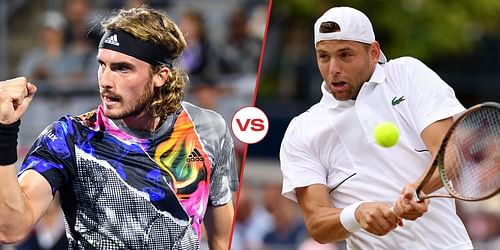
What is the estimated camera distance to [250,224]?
11.9m

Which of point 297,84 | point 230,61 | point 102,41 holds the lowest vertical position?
point 297,84

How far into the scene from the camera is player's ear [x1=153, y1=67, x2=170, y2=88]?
469 centimetres

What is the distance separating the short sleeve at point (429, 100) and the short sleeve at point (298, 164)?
0.52 metres

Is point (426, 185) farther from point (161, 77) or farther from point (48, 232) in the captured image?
point (48, 232)

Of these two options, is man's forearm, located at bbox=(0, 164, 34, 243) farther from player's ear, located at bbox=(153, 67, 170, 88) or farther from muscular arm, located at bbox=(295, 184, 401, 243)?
muscular arm, located at bbox=(295, 184, 401, 243)

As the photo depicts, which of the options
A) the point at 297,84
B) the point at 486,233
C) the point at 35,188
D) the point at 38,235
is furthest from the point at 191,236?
the point at 297,84

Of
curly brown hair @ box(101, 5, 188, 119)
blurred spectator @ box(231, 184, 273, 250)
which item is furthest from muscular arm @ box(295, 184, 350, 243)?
blurred spectator @ box(231, 184, 273, 250)

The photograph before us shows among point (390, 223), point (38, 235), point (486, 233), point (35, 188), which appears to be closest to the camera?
point (35, 188)

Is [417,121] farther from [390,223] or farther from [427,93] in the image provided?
[390,223]

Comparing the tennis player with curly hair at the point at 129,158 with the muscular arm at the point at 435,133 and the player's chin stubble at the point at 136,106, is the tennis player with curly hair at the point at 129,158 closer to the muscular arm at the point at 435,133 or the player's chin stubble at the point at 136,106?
the player's chin stubble at the point at 136,106

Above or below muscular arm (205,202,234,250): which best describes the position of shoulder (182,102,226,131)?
above

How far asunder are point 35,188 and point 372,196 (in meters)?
1.70

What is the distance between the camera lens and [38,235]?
35.8 ft

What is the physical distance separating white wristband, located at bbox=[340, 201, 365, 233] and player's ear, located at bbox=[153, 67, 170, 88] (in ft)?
3.60
